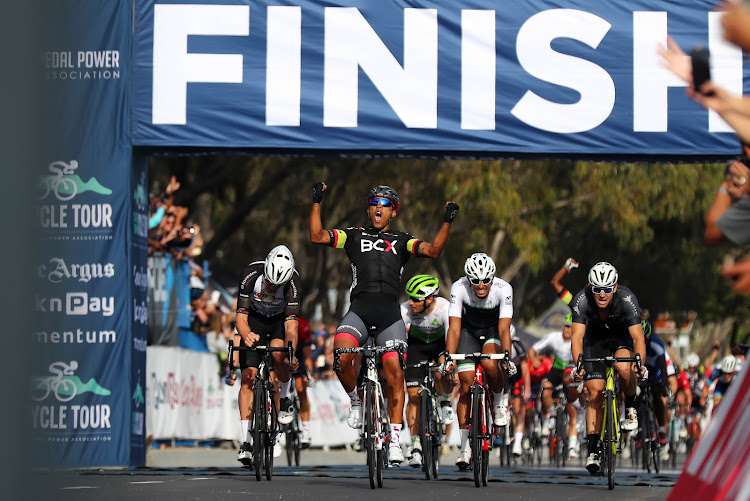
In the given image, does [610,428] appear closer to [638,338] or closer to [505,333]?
[638,338]

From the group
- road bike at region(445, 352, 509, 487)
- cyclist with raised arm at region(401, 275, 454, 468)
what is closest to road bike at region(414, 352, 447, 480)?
road bike at region(445, 352, 509, 487)

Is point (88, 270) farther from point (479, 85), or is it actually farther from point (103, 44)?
point (479, 85)

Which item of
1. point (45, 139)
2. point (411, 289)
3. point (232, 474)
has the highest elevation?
point (411, 289)

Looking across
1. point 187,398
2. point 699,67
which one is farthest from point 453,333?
point 187,398

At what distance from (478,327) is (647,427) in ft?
19.1

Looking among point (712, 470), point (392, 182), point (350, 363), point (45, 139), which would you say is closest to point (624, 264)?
point (392, 182)

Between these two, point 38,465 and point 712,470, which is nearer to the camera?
point 38,465

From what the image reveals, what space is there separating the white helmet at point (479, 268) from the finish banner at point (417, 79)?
78.2 inches

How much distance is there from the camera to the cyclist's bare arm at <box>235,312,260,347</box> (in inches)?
451

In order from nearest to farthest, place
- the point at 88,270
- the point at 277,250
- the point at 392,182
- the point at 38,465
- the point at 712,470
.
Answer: the point at 38,465 → the point at 712,470 → the point at 277,250 → the point at 88,270 → the point at 392,182

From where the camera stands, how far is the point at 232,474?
12023 mm

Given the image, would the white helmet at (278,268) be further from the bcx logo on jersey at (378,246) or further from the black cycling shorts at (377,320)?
the black cycling shorts at (377,320)

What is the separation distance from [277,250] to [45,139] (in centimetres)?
1101

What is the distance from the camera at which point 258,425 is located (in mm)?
10742
